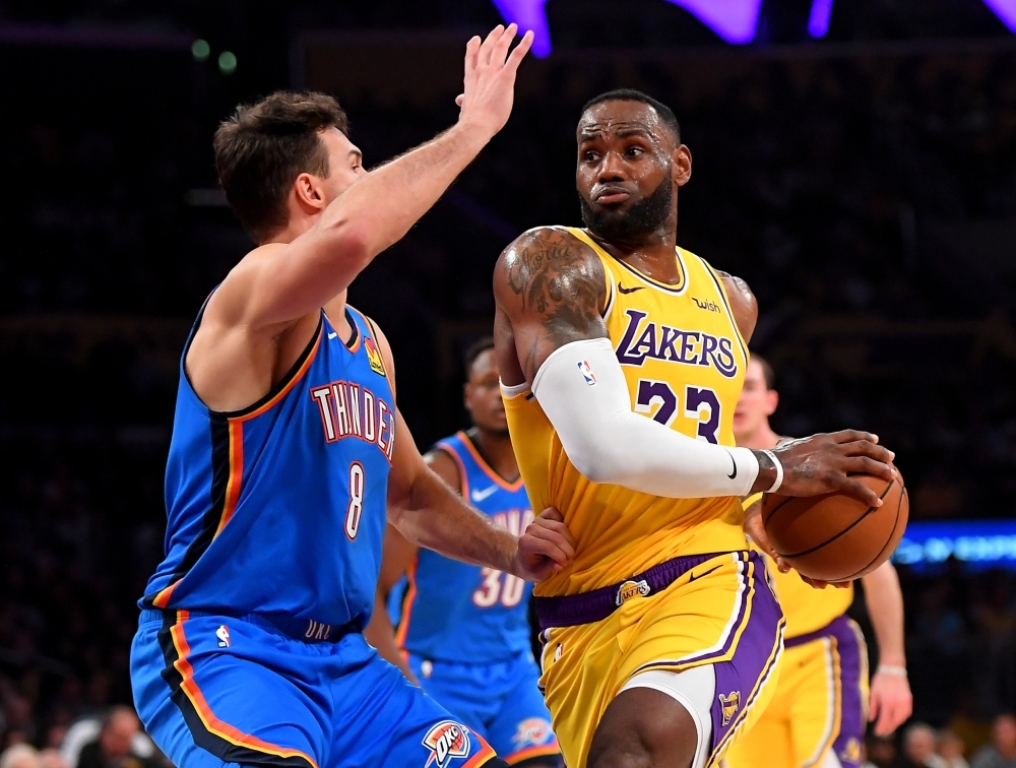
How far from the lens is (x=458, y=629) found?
6.27m

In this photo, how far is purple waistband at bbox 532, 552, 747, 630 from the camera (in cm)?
375

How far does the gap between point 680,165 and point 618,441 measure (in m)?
1.16

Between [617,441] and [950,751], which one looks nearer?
[617,441]

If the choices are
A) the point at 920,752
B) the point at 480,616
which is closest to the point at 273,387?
the point at 480,616

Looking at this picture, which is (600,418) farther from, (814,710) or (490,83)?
(814,710)

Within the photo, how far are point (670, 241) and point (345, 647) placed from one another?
5.33 feet

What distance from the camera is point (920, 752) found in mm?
11844

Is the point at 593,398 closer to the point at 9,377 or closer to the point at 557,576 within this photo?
the point at 557,576

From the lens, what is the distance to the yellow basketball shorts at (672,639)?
3.56 metres

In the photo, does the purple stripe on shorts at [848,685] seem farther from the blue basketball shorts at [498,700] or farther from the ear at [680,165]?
the ear at [680,165]

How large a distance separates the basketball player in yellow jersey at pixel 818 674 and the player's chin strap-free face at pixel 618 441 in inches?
88.7

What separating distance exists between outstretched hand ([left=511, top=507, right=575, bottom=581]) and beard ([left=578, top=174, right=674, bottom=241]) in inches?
34.0

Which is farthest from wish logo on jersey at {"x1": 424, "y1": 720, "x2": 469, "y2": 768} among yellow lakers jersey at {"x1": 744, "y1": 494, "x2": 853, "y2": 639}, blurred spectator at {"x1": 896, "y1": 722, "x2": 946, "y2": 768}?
blurred spectator at {"x1": 896, "y1": 722, "x2": 946, "y2": 768}

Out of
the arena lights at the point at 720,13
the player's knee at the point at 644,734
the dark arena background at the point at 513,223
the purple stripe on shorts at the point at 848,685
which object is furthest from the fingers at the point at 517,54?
the arena lights at the point at 720,13
